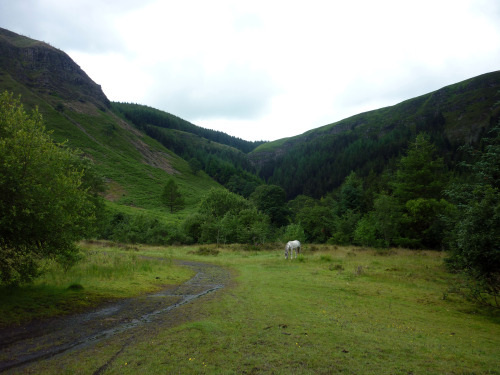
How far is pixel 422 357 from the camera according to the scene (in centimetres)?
709

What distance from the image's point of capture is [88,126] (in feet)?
472

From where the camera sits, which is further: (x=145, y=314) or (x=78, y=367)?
(x=145, y=314)

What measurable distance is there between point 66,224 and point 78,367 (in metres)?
7.71

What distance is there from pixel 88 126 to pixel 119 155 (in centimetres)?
3027

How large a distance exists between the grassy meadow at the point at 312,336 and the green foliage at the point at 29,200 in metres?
3.80

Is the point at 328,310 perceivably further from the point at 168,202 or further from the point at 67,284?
the point at 168,202

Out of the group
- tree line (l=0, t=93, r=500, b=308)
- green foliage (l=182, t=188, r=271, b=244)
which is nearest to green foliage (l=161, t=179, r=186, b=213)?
green foliage (l=182, t=188, r=271, b=244)

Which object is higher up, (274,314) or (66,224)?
(66,224)

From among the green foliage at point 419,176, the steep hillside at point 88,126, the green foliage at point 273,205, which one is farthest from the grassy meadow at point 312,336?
the steep hillside at point 88,126

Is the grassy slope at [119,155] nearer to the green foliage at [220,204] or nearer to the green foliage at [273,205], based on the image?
the green foliage at [220,204]

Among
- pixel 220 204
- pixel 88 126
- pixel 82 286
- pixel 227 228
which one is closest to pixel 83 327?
pixel 82 286

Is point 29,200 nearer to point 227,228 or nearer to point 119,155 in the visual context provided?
point 227,228

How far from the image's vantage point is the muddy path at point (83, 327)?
7168 millimetres

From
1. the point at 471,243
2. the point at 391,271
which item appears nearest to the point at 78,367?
the point at 471,243
